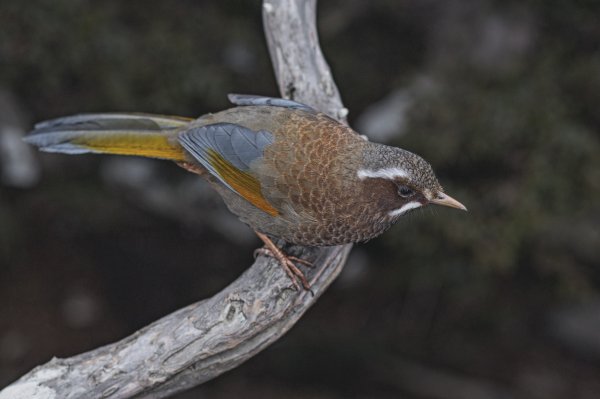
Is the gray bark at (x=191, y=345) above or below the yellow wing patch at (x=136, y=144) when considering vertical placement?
below

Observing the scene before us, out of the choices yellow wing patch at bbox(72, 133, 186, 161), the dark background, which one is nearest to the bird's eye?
yellow wing patch at bbox(72, 133, 186, 161)

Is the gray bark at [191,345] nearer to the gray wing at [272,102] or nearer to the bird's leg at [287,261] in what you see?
the bird's leg at [287,261]

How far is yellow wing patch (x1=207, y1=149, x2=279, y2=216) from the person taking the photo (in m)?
3.81

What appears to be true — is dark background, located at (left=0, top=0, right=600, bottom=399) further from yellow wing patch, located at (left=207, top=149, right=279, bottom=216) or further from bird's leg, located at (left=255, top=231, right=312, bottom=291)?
yellow wing patch, located at (left=207, top=149, right=279, bottom=216)

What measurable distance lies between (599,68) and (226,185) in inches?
122

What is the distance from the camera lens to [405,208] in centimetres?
362

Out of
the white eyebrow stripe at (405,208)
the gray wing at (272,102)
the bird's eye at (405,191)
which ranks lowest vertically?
the white eyebrow stripe at (405,208)

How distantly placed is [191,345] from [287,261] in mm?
615

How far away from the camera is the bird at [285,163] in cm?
358

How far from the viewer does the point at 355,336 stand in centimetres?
627

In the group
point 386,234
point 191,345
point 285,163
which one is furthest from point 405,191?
point 386,234

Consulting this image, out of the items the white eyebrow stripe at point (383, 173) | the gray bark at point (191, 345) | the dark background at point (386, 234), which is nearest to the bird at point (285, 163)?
the white eyebrow stripe at point (383, 173)

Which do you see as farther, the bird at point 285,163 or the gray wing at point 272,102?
the gray wing at point 272,102

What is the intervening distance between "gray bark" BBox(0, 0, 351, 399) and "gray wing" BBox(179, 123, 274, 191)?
513 millimetres
